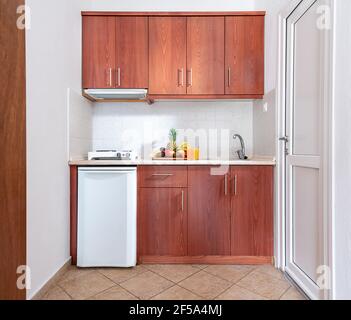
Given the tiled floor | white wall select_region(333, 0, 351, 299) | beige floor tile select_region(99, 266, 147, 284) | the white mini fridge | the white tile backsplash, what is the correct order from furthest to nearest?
Answer: 1. the white tile backsplash
2. the white mini fridge
3. beige floor tile select_region(99, 266, 147, 284)
4. the tiled floor
5. white wall select_region(333, 0, 351, 299)

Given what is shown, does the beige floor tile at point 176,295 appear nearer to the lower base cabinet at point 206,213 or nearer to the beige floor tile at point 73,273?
the lower base cabinet at point 206,213

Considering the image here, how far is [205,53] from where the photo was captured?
7.63ft

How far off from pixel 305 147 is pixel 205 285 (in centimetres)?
121

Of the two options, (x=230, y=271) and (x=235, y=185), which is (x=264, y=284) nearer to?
(x=230, y=271)

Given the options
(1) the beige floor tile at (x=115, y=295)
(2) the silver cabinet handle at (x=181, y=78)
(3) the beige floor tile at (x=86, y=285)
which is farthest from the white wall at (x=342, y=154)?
(3) the beige floor tile at (x=86, y=285)

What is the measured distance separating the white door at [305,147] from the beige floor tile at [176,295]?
30.2 inches

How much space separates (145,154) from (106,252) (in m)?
1.11

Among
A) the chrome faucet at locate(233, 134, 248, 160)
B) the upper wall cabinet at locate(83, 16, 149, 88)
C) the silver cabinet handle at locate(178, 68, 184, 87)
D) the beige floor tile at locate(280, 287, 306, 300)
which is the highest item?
the upper wall cabinet at locate(83, 16, 149, 88)

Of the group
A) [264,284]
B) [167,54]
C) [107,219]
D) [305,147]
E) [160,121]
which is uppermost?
[167,54]

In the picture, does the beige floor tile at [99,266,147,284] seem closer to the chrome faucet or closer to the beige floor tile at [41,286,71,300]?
the beige floor tile at [41,286,71,300]

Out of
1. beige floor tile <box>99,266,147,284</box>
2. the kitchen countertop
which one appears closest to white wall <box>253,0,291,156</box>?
the kitchen countertop

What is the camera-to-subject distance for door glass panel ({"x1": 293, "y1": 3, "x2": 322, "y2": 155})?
1505mm

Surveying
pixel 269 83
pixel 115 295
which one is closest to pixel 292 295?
pixel 115 295
